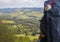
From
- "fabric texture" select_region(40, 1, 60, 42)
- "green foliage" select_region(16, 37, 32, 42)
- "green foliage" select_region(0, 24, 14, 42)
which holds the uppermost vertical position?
"fabric texture" select_region(40, 1, 60, 42)

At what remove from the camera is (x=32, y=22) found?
192 centimetres

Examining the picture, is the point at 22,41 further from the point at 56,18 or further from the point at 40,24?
A: the point at 56,18

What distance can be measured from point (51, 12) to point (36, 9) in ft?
1.09

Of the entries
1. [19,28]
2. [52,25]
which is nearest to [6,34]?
[19,28]

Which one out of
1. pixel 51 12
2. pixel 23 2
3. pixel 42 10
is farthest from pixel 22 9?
pixel 51 12

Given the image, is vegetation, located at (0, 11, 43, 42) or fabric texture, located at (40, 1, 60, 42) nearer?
fabric texture, located at (40, 1, 60, 42)

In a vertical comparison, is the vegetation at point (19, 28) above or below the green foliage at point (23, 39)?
above

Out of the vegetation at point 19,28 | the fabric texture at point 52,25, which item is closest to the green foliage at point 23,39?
the vegetation at point 19,28

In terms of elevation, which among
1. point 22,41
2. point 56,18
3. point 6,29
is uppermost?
point 56,18

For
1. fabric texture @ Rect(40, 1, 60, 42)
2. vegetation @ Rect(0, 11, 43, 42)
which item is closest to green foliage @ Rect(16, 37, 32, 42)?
vegetation @ Rect(0, 11, 43, 42)

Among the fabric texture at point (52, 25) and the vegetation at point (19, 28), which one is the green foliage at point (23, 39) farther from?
the fabric texture at point (52, 25)

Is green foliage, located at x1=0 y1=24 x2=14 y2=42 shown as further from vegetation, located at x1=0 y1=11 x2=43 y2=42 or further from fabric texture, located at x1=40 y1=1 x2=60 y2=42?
fabric texture, located at x1=40 y1=1 x2=60 y2=42

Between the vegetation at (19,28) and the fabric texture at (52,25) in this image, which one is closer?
the fabric texture at (52,25)

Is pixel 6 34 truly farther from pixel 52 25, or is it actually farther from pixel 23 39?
pixel 52 25
